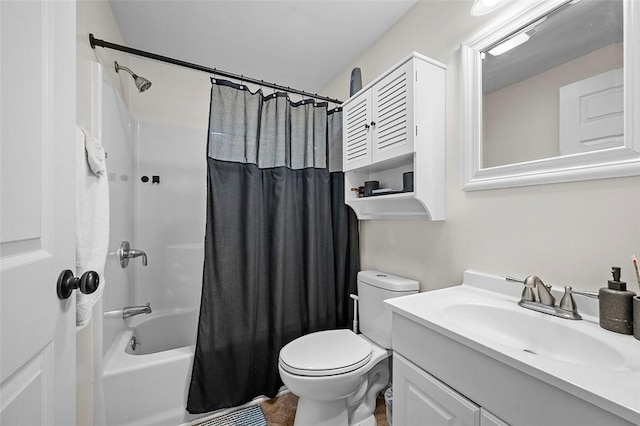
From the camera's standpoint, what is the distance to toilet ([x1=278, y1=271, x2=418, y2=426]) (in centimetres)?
125

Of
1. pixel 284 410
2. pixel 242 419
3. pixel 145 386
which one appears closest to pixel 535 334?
pixel 284 410

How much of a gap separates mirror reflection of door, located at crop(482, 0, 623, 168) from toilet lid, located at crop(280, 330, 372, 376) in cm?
111

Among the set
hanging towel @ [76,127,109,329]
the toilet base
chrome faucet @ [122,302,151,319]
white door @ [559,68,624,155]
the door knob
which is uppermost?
white door @ [559,68,624,155]

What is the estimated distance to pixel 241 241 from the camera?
1624 millimetres

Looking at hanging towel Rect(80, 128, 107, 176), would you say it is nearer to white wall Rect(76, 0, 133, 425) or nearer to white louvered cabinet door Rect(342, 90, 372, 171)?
white wall Rect(76, 0, 133, 425)

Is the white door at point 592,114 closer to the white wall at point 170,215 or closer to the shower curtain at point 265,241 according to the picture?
the shower curtain at point 265,241

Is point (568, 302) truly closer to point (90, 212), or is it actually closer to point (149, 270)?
point (90, 212)

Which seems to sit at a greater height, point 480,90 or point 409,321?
point 480,90

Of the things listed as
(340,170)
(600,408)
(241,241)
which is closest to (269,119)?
(340,170)

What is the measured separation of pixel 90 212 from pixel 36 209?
55cm

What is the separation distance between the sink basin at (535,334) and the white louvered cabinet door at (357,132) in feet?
3.05

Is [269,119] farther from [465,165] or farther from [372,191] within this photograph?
[465,165]

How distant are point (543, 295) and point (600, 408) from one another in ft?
1.63

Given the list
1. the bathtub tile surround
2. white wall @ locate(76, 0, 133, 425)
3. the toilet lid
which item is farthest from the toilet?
white wall @ locate(76, 0, 133, 425)
